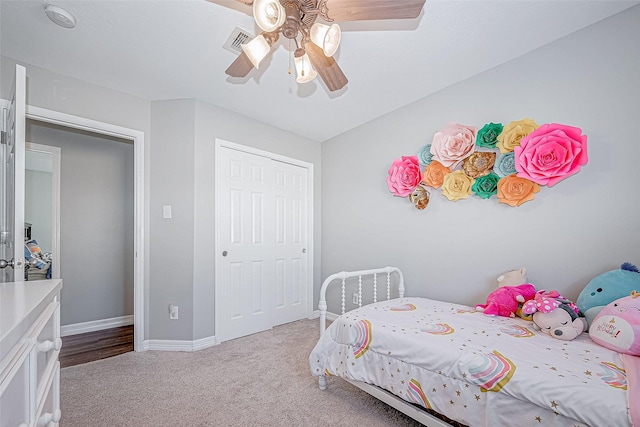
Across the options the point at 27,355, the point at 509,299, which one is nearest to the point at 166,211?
the point at 27,355

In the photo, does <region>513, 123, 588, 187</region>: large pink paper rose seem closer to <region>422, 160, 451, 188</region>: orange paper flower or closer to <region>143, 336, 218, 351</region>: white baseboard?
<region>422, 160, 451, 188</region>: orange paper flower

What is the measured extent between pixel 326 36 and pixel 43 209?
349 cm

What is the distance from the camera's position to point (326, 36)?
1.36m

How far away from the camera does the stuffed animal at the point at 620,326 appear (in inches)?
53.7

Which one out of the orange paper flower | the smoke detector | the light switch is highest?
the smoke detector

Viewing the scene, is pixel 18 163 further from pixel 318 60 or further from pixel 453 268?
pixel 453 268

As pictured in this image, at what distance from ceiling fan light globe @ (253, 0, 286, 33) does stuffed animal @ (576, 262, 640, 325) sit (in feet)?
7.04

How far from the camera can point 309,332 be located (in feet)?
10.5

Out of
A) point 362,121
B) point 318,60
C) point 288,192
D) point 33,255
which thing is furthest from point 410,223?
point 33,255

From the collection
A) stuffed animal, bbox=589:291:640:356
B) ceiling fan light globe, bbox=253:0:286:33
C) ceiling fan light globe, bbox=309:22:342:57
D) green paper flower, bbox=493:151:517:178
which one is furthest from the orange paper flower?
ceiling fan light globe, bbox=253:0:286:33

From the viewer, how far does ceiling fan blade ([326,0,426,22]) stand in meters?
1.23

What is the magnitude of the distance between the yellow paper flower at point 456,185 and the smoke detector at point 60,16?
279 cm

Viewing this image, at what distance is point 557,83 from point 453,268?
60.5 inches

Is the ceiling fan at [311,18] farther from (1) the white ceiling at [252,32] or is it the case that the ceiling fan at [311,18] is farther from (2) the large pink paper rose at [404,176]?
(2) the large pink paper rose at [404,176]
